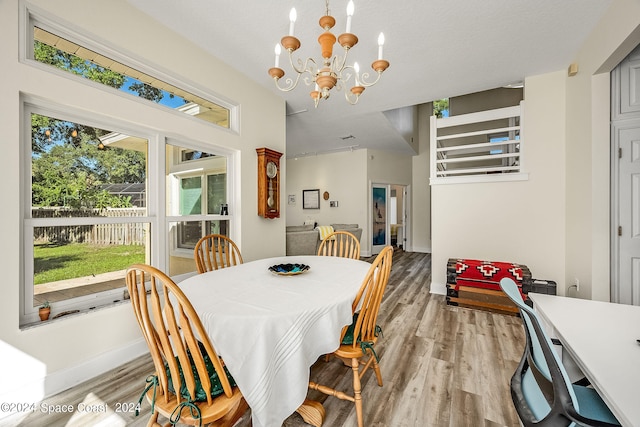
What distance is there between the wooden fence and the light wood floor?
1.00 m

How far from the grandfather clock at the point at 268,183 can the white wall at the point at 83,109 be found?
1.41 ft

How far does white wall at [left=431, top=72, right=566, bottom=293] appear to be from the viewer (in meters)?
3.04

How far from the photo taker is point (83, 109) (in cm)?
182

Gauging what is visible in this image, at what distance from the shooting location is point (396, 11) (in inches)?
81.1

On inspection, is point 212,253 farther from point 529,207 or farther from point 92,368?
point 529,207

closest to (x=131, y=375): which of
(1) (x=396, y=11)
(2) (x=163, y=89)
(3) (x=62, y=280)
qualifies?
(3) (x=62, y=280)

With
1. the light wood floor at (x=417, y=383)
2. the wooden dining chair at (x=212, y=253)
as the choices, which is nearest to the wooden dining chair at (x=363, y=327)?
the light wood floor at (x=417, y=383)

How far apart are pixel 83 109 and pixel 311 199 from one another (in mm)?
5959

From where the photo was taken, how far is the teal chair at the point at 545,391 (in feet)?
2.50

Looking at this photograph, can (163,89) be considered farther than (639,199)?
Yes

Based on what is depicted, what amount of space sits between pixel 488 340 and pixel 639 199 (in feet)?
5.62

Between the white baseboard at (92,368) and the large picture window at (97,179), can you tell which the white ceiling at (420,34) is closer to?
the large picture window at (97,179)

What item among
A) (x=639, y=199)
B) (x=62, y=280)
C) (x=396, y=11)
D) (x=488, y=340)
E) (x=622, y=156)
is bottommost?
(x=488, y=340)

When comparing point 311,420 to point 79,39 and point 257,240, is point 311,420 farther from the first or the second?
point 79,39
